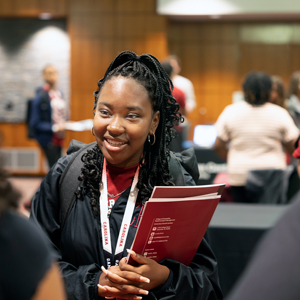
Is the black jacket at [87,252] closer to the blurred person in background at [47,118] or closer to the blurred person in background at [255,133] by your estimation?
the blurred person in background at [255,133]

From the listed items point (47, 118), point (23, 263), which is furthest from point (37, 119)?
point (23, 263)

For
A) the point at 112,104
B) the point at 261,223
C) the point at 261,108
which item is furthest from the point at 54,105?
the point at 112,104

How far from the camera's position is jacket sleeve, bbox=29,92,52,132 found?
19.0 feet

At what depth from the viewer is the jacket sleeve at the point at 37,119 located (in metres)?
5.79

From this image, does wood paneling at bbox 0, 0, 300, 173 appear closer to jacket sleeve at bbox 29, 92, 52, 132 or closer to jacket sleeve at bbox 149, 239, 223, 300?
jacket sleeve at bbox 29, 92, 52, 132

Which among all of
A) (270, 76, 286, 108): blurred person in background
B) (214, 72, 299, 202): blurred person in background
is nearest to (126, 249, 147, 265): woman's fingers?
(214, 72, 299, 202): blurred person in background

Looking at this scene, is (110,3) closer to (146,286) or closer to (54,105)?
(54,105)

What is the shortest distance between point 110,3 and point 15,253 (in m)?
8.61

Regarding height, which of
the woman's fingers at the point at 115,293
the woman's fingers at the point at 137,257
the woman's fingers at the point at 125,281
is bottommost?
the woman's fingers at the point at 115,293

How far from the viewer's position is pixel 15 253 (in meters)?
0.75

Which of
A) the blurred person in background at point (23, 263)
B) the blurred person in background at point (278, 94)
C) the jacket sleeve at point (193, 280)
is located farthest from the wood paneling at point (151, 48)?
the blurred person in background at point (23, 263)

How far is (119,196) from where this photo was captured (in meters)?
1.44

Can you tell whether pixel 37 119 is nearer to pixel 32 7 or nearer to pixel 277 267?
pixel 32 7

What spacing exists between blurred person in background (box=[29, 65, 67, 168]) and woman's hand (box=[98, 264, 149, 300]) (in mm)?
4661
